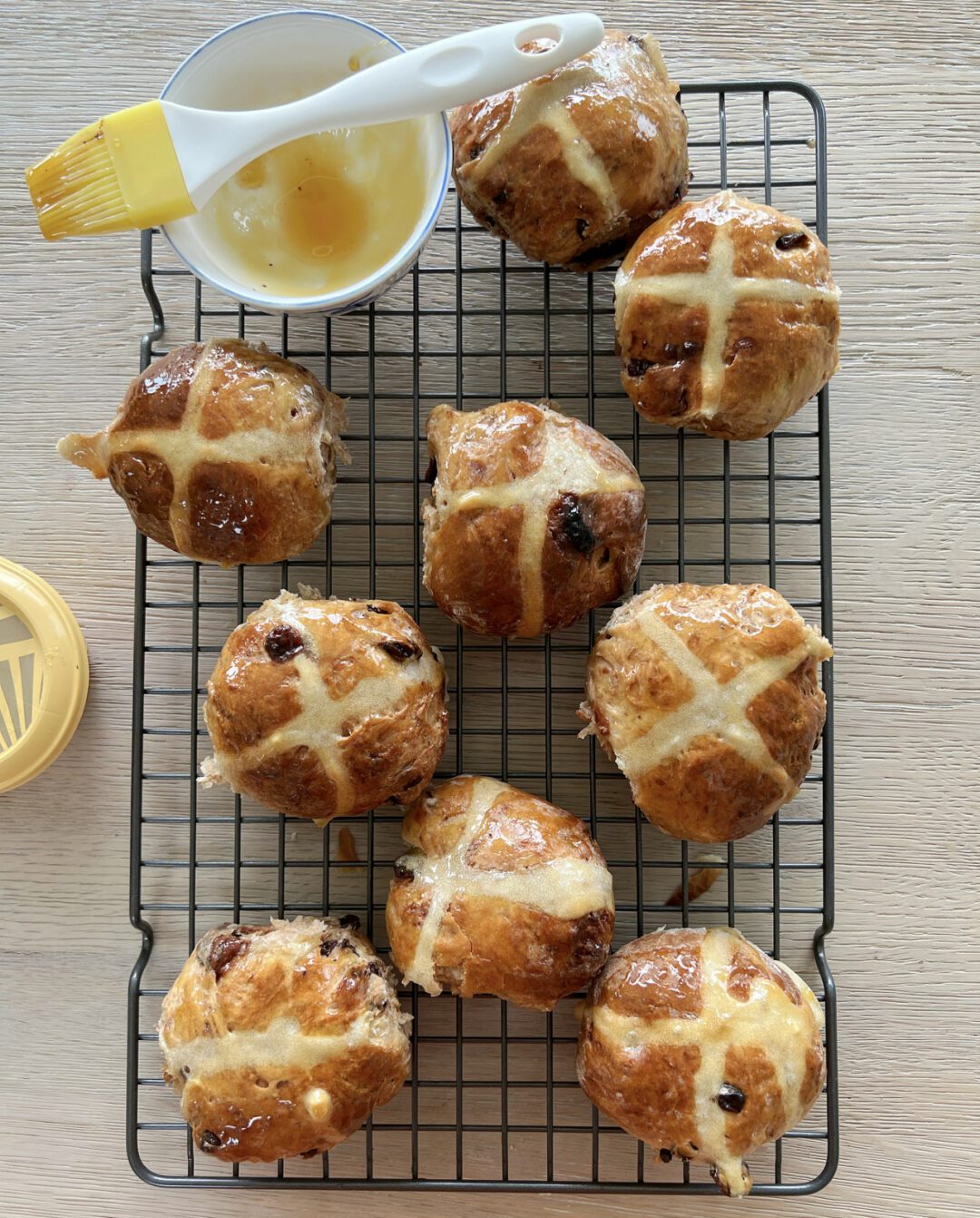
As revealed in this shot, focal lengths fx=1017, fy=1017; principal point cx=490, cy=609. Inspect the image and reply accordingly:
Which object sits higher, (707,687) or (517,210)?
(517,210)

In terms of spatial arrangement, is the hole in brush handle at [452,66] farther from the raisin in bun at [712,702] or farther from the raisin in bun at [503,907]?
the raisin in bun at [503,907]

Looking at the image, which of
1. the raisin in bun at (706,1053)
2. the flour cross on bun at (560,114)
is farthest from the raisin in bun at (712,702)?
the flour cross on bun at (560,114)

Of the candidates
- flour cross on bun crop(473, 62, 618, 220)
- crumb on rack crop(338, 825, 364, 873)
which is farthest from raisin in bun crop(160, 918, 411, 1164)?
flour cross on bun crop(473, 62, 618, 220)

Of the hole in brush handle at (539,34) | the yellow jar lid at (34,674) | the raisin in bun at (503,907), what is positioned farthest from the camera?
the yellow jar lid at (34,674)

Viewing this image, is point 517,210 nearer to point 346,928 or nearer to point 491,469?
point 491,469

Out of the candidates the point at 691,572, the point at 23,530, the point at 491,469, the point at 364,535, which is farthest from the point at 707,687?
the point at 23,530
